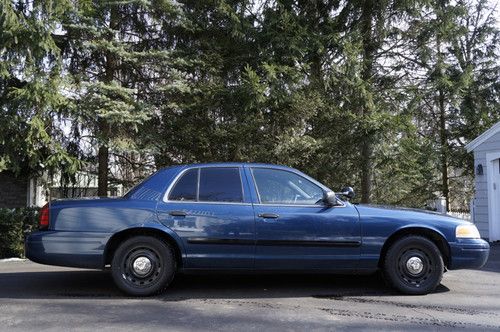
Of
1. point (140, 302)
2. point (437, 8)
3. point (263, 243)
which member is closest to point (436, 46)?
point (437, 8)

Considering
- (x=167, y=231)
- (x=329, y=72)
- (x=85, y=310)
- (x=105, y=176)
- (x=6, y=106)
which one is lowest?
(x=85, y=310)

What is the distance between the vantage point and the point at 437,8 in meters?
13.8

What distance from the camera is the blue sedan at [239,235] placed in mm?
5824

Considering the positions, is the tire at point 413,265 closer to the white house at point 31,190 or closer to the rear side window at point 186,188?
the rear side window at point 186,188

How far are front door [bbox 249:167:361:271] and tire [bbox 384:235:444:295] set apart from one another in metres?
0.48

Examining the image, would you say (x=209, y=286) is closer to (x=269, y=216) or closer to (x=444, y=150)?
(x=269, y=216)

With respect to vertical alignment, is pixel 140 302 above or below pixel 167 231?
below

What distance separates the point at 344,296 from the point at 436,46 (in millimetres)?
11302

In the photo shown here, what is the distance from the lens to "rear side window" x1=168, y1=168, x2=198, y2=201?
6.04 metres

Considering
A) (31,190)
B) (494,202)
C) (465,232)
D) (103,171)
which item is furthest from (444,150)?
(31,190)

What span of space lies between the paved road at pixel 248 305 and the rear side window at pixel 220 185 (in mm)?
1216

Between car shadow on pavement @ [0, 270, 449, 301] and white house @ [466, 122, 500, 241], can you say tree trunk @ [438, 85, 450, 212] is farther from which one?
car shadow on pavement @ [0, 270, 449, 301]

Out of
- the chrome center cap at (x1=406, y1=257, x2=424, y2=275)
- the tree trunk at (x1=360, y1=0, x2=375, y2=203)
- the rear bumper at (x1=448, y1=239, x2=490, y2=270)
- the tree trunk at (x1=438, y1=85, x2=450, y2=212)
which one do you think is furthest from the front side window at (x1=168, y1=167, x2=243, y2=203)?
the tree trunk at (x1=438, y1=85, x2=450, y2=212)

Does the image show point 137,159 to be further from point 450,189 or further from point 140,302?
point 450,189
